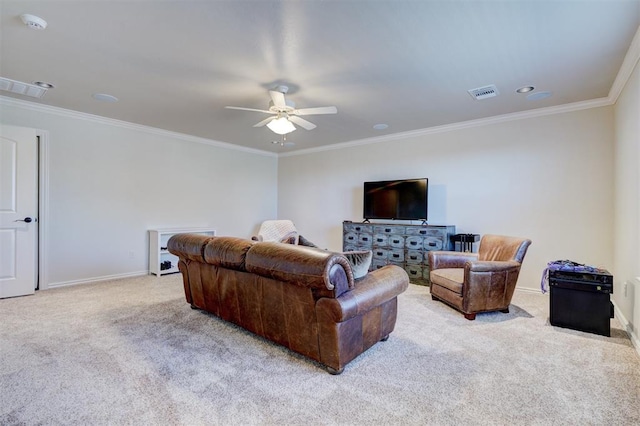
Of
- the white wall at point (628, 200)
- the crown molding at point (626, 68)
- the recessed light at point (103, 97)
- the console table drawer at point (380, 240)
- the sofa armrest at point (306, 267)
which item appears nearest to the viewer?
the sofa armrest at point (306, 267)

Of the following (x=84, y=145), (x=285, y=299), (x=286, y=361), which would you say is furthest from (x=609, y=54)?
(x=84, y=145)

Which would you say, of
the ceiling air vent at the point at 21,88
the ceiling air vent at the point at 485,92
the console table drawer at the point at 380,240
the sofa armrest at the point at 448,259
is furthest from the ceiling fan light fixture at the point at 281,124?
the ceiling air vent at the point at 21,88

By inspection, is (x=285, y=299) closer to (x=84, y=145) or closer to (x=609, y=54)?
(x=609, y=54)

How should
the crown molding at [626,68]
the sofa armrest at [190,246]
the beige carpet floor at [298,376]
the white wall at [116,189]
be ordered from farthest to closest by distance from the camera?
the white wall at [116,189] → the sofa armrest at [190,246] → the crown molding at [626,68] → the beige carpet floor at [298,376]

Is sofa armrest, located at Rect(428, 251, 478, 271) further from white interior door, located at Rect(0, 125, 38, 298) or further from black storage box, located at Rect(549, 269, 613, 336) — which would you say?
white interior door, located at Rect(0, 125, 38, 298)

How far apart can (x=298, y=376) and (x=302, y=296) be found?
0.54m

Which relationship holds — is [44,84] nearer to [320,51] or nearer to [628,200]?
[320,51]

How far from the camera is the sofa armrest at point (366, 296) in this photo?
205cm

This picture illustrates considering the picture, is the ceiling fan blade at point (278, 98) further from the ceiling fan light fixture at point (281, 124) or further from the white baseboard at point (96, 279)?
the white baseboard at point (96, 279)

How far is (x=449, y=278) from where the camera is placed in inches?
137

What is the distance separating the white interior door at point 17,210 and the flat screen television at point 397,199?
500 cm

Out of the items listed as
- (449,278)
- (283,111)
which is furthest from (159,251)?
(449,278)

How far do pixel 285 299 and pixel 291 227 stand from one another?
4094 millimetres

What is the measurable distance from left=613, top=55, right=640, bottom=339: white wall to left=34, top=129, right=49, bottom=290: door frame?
669cm
